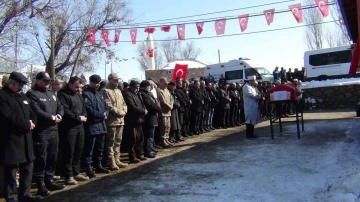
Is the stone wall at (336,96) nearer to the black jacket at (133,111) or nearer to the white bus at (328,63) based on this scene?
the white bus at (328,63)

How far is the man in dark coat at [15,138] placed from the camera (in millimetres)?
5027

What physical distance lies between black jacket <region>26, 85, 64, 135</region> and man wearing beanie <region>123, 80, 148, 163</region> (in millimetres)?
2068

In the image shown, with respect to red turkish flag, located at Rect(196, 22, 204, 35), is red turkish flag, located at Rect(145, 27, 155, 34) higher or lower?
higher

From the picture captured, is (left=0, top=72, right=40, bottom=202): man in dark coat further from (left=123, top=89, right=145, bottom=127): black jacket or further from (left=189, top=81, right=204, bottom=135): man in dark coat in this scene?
(left=189, top=81, right=204, bottom=135): man in dark coat

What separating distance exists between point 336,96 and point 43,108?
55.8 feet

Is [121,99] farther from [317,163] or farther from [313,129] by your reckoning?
[313,129]

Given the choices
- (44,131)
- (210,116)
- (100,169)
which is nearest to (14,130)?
(44,131)

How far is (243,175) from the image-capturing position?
21.0 feet

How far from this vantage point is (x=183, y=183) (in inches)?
242

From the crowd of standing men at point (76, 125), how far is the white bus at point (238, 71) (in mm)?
19787

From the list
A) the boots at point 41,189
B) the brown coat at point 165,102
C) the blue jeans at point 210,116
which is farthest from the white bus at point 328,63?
the boots at point 41,189

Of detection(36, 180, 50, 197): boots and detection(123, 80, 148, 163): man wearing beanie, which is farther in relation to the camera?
detection(123, 80, 148, 163): man wearing beanie

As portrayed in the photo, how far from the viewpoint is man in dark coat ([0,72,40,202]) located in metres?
5.03

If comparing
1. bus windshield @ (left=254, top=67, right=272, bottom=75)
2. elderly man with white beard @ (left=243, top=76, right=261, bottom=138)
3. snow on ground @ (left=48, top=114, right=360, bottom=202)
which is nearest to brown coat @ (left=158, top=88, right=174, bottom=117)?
snow on ground @ (left=48, top=114, right=360, bottom=202)
